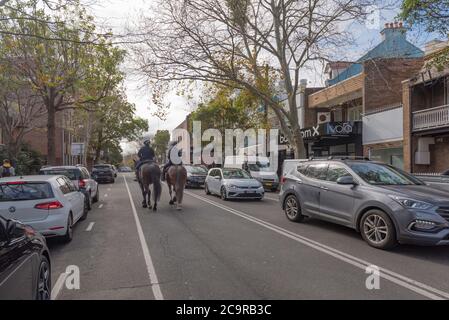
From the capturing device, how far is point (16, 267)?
3.38 metres

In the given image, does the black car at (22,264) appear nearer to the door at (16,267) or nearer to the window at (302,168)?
the door at (16,267)

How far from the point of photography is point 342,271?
559cm

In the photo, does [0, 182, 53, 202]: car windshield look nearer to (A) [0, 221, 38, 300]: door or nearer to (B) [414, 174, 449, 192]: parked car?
(A) [0, 221, 38, 300]: door

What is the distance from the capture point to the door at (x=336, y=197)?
26.0ft

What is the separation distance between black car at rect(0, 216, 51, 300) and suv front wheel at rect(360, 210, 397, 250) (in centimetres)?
572

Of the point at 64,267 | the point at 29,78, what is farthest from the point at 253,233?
the point at 29,78

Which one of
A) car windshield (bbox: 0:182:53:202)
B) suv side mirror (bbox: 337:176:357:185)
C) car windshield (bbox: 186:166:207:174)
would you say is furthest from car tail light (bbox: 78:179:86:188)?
car windshield (bbox: 186:166:207:174)

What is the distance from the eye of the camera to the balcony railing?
704 inches

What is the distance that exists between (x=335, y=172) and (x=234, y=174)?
8.66 meters

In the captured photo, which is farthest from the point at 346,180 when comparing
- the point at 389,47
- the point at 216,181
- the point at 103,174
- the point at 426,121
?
the point at 103,174

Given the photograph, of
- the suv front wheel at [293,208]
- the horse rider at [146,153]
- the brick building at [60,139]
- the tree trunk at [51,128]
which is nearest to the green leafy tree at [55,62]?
the tree trunk at [51,128]

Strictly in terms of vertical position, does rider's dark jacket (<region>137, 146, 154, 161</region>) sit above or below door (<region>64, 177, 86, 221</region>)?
above

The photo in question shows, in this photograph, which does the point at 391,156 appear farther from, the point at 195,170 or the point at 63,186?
the point at 63,186

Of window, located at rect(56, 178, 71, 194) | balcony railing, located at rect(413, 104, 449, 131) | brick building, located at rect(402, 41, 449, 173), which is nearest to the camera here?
window, located at rect(56, 178, 71, 194)
